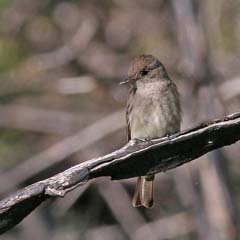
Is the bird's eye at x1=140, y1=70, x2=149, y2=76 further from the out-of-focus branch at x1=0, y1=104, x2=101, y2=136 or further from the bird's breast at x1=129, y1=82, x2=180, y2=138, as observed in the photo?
the out-of-focus branch at x1=0, y1=104, x2=101, y2=136

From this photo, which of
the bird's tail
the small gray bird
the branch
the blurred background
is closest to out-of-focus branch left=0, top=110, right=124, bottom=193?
the blurred background

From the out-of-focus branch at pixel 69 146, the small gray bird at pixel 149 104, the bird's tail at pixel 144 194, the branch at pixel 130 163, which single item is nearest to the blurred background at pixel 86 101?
the out-of-focus branch at pixel 69 146

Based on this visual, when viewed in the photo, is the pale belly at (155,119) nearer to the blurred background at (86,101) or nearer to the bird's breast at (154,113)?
the bird's breast at (154,113)

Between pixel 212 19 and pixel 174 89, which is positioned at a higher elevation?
pixel 212 19

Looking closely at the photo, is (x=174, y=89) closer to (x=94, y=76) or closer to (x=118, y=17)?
(x=94, y=76)

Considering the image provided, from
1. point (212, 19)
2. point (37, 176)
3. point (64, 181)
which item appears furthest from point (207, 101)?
point (64, 181)

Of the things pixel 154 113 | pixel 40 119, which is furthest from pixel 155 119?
pixel 40 119
